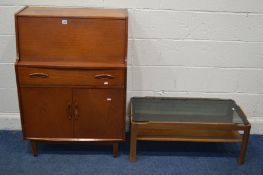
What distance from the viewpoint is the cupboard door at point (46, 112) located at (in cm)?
249

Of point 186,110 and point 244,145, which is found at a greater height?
point 186,110

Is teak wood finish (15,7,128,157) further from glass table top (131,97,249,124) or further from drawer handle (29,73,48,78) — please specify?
glass table top (131,97,249,124)

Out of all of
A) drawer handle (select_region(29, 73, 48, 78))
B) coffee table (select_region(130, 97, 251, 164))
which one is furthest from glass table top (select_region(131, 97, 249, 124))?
drawer handle (select_region(29, 73, 48, 78))

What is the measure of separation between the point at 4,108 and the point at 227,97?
6.28 feet

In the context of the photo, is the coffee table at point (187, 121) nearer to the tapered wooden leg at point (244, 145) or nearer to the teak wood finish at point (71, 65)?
the tapered wooden leg at point (244, 145)

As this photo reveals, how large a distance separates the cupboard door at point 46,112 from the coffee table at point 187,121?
498 millimetres

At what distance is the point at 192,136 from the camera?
2.70 m

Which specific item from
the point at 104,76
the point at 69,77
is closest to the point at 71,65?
the point at 69,77

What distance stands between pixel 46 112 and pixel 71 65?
42 centimetres

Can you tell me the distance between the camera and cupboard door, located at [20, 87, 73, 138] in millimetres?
2494

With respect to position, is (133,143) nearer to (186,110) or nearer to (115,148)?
(115,148)

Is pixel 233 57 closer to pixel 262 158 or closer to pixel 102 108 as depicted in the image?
pixel 262 158

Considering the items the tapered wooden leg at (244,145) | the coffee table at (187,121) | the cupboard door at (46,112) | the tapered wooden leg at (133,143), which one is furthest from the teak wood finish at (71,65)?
the tapered wooden leg at (244,145)

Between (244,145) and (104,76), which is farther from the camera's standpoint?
(244,145)
